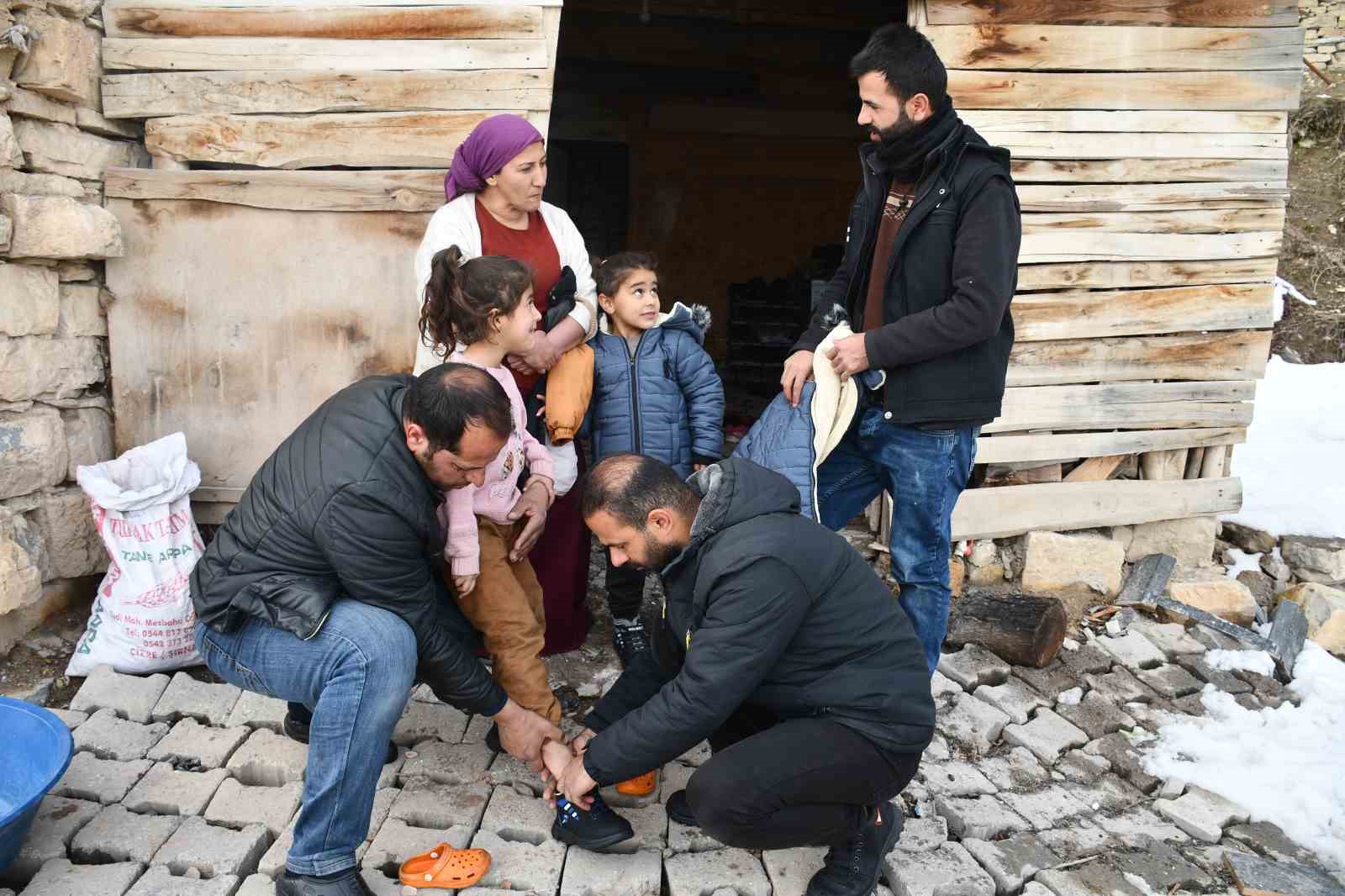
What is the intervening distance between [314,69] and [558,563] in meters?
2.33

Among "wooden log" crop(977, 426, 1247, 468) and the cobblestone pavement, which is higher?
"wooden log" crop(977, 426, 1247, 468)

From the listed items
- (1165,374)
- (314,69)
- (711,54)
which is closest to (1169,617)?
(1165,374)

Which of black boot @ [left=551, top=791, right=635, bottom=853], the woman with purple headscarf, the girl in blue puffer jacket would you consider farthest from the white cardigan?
black boot @ [left=551, top=791, right=635, bottom=853]

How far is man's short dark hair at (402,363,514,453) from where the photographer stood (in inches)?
102

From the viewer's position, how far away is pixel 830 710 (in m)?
2.66

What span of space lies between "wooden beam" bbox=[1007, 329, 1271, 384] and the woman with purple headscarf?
223 centimetres

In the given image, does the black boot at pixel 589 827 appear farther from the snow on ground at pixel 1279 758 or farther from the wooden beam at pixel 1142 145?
the wooden beam at pixel 1142 145

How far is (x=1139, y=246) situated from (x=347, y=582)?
4024 mm

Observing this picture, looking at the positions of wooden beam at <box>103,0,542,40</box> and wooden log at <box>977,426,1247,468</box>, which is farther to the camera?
wooden log at <box>977,426,1247,468</box>

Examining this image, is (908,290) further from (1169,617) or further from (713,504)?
(1169,617)

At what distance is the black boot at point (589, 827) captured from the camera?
9.55 feet

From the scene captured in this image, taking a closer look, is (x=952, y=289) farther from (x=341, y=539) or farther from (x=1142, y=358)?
(x=1142, y=358)

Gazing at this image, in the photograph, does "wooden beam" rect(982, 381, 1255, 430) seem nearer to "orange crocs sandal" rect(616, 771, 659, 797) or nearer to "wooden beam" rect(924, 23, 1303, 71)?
"wooden beam" rect(924, 23, 1303, 71)

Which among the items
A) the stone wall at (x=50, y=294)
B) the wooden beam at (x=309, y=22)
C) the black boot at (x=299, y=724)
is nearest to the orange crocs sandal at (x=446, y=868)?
the black boot at (x=299, y=724)
